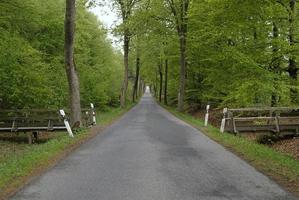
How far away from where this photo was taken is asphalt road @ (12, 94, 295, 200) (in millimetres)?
7141

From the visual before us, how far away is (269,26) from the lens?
22.9 metres

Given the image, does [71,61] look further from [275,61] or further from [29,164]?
[275,61]

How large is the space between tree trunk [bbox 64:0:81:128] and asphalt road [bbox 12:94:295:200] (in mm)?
5541

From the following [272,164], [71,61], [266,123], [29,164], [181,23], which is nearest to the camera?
[29,164]

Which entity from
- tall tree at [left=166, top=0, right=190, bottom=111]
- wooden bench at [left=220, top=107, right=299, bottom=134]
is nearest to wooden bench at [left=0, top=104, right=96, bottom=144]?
wooden bench at [left=220, top=107, right=299, bottom=134]

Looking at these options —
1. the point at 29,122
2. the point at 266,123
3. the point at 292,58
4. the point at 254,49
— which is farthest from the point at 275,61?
the point at 29,122

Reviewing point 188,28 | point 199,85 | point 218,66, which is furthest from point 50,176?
point 199,85

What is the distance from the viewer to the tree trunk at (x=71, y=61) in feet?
57.2

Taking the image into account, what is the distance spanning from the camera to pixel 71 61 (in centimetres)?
1830

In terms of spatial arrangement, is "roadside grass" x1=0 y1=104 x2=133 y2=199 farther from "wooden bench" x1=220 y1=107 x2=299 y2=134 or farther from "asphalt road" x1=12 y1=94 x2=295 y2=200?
"wooden bench" x1=220 y1=107 x2=299 y2=134

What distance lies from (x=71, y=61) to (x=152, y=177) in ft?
35.4

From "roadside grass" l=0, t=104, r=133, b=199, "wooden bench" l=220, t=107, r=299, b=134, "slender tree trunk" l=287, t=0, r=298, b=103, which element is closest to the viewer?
"roadside grass" l=0, t=104, r=133, b=199

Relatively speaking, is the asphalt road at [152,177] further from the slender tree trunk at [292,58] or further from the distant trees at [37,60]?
the slender tree trunk at [292,58]

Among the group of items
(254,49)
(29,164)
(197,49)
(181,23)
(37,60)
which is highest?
(181,23)
